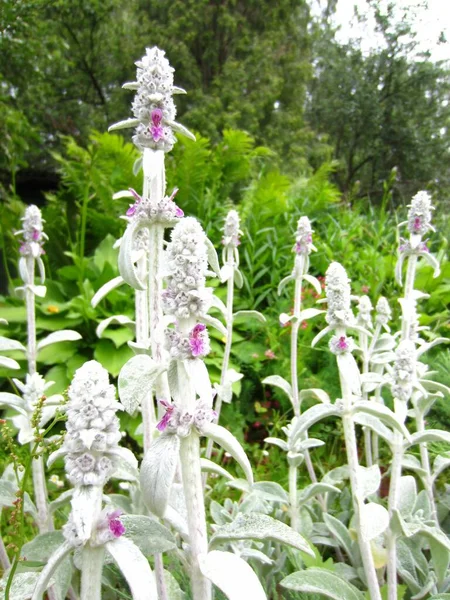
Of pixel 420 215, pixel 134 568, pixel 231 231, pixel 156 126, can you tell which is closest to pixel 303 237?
pixel 231 231

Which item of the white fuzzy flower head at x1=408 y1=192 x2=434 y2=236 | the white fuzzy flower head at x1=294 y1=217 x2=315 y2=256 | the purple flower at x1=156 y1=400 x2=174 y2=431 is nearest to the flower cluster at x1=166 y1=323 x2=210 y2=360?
the purple flower at x1=156 y1=400 x2=174 y2=431

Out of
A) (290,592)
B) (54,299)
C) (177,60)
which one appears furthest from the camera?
(177,60)

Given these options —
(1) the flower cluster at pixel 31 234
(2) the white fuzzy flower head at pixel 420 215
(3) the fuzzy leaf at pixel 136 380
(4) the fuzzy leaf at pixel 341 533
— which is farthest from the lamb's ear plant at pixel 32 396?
(2) the white fuzzy flower head at pixel 420 215

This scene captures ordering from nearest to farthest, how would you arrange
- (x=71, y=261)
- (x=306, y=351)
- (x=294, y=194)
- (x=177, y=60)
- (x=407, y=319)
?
(x=407, y=319) < (x=306, y=351) < (x=71, y=261) < (x=294, y=194) < (x=177, y=60)

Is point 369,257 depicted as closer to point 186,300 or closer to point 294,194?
point 294,194

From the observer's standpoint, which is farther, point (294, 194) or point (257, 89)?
point (257, 89)

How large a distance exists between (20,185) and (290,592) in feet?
32.5

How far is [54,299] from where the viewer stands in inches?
178

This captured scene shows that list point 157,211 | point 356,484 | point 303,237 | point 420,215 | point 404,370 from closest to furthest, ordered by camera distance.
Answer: point 157,211, point 356,484, point 404,370, point 420,215, point 303,237

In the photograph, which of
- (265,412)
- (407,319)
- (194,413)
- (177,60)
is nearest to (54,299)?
(265,412)

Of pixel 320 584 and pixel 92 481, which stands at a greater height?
pixel 92 481

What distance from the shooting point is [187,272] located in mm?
1006

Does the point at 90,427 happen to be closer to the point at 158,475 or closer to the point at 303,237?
the point at 158,475

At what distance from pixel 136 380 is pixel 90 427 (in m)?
0.15
